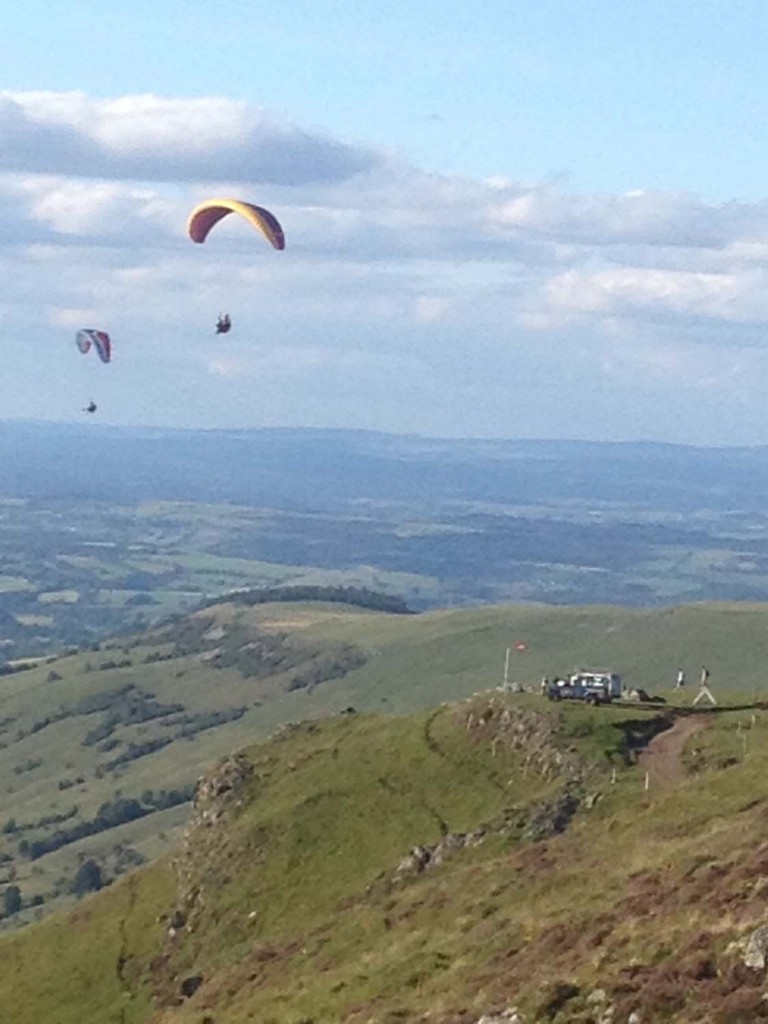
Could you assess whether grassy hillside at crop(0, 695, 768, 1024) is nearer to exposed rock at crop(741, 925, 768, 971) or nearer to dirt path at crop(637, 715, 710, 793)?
exposed rock at crop(741, 925, 768, 971)

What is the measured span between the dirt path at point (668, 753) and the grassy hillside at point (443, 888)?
564 millimetres

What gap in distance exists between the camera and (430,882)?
71875 mm

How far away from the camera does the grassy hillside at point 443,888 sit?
43.3 metres

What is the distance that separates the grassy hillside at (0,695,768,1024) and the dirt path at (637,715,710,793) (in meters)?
0.56

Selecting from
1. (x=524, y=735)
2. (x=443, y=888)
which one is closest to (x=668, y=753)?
(x=524, y=735)

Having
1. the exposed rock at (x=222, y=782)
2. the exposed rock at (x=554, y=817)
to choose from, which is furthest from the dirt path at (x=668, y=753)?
the exposed rock at (x=222, y=782)

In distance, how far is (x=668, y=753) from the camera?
8562 centimetres

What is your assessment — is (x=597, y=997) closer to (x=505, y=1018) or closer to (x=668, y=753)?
(x=505, y=1018)

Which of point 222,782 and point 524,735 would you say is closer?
point 524,735

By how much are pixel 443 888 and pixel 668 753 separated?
22.7 m

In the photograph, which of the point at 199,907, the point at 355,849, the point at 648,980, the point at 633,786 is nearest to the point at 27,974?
the point at 199,907

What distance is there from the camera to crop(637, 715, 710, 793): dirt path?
267ft

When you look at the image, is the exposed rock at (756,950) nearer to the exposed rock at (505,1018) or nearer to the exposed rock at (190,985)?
the exposed rock at (505,1018)

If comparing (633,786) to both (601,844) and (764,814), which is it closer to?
(601,844)
